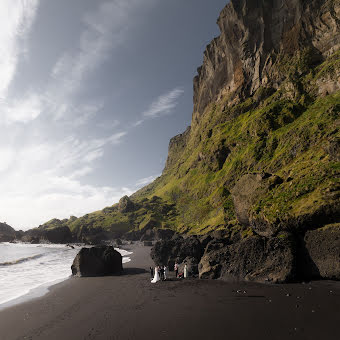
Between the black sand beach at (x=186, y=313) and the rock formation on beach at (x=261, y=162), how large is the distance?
3.94 m

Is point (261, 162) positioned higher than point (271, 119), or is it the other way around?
point (271, 119)

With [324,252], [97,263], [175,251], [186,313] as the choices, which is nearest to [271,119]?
[175,251]

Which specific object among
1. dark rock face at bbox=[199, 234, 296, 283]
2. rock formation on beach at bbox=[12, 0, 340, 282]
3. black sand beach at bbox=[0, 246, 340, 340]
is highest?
rock formation on beach at bbox=[12, 0, 340, 282]

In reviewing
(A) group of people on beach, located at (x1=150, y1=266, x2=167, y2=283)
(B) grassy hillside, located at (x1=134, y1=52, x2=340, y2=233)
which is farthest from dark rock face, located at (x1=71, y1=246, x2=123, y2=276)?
(B) grassy hillside, located at (x1=134, y1=52, x2=340, y2=233)

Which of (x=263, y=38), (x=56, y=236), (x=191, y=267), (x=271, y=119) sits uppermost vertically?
(x=263, y=38)

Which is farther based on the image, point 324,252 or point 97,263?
point 97,263

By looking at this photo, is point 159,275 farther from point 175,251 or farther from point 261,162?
point 261,162

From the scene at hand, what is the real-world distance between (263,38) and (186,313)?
10337 centimetres

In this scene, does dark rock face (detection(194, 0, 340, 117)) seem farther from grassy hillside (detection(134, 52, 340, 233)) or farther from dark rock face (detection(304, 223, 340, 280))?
dark rock face (detection(304, 223, 340, 280))

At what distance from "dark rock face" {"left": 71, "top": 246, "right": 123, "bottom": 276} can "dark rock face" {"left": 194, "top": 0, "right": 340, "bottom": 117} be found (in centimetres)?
8081

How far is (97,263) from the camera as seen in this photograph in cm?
3325

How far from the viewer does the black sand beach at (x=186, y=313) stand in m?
12.7

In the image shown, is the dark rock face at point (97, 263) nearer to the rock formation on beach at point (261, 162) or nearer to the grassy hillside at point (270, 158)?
the rock formation on beach at point (261, 162)

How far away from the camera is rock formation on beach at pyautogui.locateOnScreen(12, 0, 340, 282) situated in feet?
73.7
